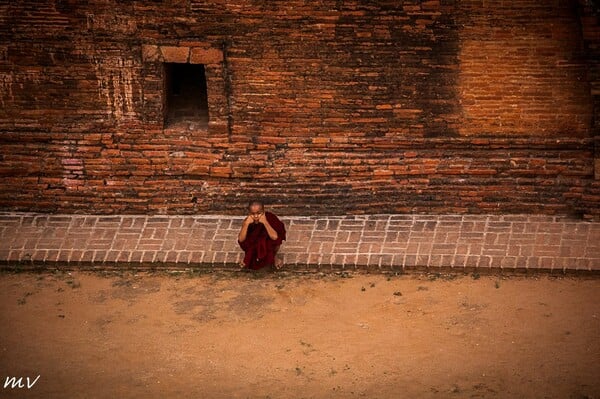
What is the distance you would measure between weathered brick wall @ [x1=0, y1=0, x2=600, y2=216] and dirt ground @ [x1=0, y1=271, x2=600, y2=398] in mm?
1301

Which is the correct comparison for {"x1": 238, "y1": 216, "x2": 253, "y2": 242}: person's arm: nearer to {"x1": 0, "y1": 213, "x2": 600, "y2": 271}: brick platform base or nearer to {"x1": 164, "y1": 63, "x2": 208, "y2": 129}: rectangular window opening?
{"x1": 0, "y1": 213, "x2": 600, "y2": 271}: brick platform base

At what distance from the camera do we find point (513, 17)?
10.5 meters

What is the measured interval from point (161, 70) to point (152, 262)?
2290mm

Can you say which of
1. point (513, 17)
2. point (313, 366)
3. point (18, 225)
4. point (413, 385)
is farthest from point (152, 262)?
point (513, 17)

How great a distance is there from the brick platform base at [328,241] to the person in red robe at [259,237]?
0.25 metres

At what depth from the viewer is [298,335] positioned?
30.5 feet

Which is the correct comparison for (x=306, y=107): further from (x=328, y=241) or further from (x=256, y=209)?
(x=328, y=241)

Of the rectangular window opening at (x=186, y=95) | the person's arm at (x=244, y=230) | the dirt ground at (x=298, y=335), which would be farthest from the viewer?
the rectangular window opening at (x=186, y=95)

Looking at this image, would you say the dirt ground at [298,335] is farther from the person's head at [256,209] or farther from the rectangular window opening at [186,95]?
the rectangular window opening at [186,95]

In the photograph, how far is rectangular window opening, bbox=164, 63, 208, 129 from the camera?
449 inches

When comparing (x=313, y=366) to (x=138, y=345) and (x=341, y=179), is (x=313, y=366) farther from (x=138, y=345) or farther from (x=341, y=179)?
(x=341, y=179)

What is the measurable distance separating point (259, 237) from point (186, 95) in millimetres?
2351

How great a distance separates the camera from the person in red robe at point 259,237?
34.2ft
